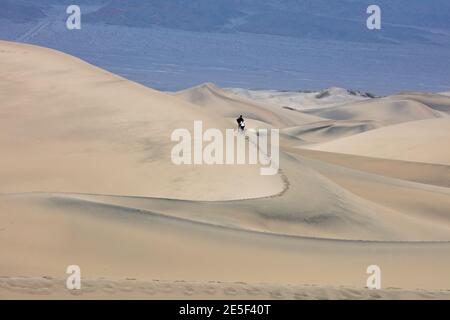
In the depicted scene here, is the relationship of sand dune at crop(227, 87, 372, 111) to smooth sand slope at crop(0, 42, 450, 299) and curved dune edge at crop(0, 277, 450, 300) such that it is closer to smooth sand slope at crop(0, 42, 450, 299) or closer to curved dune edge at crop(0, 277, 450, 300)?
smooth sand slope at crop(0, 42, 450, 299)

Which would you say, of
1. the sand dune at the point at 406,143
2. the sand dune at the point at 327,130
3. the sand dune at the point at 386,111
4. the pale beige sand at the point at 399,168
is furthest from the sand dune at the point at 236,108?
the pale beige sand at the point at 399,168

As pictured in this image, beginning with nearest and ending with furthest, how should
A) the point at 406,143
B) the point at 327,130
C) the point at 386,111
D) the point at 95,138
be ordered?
the point at 95,138
the point at 406,143
the point at 327,130
the point at 386,111

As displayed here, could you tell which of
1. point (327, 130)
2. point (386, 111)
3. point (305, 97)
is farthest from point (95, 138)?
point (305, 97)

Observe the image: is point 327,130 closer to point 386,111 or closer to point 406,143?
point 406,143

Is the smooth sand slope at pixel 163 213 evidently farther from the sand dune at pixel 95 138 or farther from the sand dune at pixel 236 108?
the sand dune at pixel 236 108

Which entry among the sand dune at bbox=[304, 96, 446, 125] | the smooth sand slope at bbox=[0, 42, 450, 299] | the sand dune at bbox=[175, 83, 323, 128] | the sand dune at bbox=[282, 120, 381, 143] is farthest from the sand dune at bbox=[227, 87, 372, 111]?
the smooth sand slope at bbox=[0, 42, 450, 299]

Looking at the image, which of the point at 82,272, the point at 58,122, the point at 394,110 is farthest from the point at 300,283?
the point at 394,110
